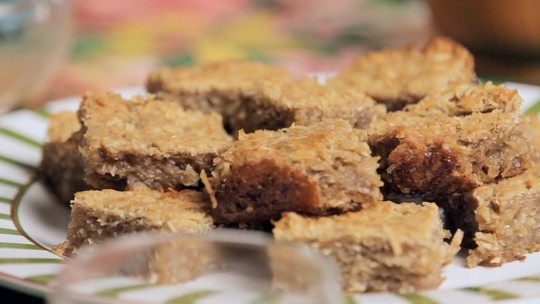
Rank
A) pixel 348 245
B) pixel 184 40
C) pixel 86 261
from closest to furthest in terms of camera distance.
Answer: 1. pixel 86 261
2. pixel 348 245
3. pixel 184 40

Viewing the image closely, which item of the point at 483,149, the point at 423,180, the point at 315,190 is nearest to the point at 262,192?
the point at 315,190

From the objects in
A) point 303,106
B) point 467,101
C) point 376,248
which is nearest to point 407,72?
point 467,101

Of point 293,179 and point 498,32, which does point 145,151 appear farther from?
point 498,32

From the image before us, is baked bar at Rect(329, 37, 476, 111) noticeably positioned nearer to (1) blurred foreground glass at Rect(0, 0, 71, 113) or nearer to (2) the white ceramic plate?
(2) the white ceramic plate

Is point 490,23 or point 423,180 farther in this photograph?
point 490,23

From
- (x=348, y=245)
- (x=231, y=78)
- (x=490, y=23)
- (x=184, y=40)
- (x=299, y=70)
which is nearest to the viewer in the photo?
(x=348, y=245)

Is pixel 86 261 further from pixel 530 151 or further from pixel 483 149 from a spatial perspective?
pixel 530 151
